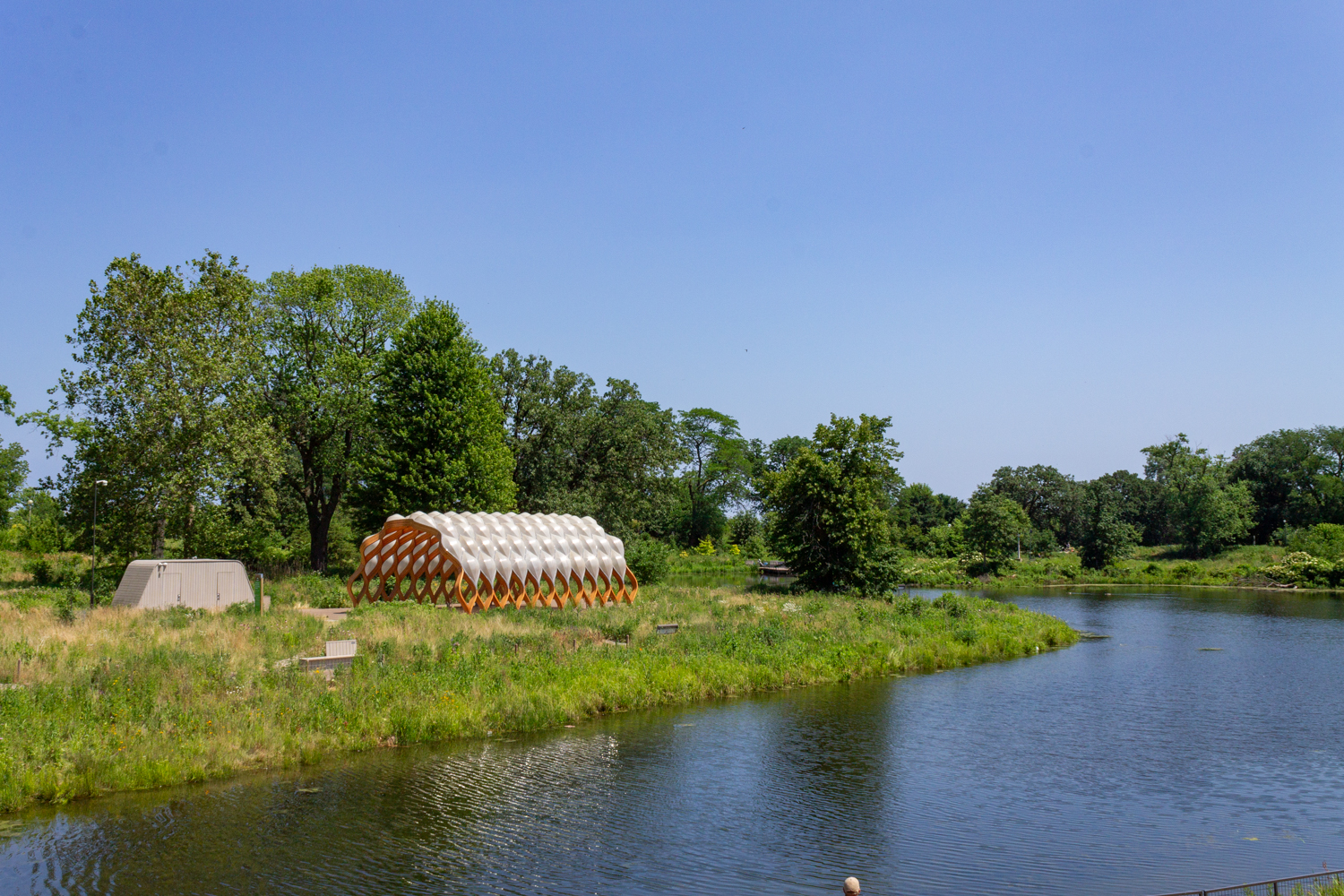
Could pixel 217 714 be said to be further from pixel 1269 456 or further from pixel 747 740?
pixel 1269 456

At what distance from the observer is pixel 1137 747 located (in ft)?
63.7

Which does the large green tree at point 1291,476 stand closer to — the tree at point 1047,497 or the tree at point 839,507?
the tree at point 1047,497

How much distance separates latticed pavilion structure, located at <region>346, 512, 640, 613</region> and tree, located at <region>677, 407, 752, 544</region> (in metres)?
57.0

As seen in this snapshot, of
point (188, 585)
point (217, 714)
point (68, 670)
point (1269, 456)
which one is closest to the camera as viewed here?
point (217, 714)

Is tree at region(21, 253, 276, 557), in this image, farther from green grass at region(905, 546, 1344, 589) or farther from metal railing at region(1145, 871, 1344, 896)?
green grass at region(905, 546, 1344, 589)

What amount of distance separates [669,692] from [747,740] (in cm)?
407

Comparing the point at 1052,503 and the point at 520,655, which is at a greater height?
the point at 1052,503

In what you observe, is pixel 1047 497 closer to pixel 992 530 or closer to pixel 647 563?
pixel 992 530

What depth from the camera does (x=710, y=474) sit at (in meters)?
98.8

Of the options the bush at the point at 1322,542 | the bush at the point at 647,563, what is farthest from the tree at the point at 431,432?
the bush at the point at 1322,542

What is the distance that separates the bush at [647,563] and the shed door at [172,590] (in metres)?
23.7

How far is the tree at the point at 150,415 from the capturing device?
35.5 metres

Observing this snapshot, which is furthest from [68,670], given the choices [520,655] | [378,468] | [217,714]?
[378,468]

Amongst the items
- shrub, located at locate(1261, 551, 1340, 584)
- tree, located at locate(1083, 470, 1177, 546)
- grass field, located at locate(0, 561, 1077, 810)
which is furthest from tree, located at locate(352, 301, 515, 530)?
tree, located at locate(1083, 470, 1177, 546)
